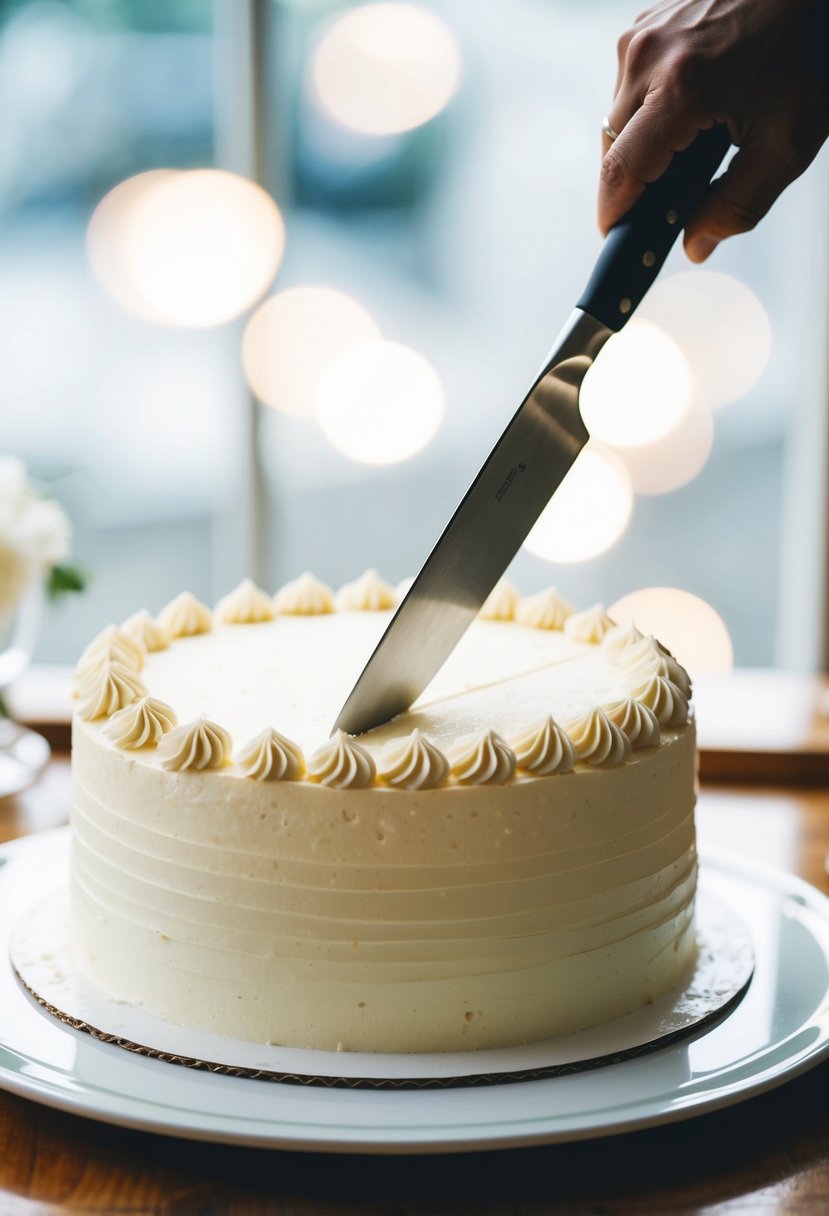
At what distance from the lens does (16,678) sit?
2.59 metres

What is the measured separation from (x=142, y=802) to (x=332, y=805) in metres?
0.26

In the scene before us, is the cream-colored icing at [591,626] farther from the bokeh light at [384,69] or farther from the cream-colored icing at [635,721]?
the bokeh light at [384,69]

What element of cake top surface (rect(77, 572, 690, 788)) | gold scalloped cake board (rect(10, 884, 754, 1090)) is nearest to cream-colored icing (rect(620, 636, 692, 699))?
cake top surface (rect(77, 572, 690, 788))

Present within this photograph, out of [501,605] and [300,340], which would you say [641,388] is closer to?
[300,340]

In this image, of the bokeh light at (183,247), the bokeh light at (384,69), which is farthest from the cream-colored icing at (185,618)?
the bokeh light at (384,69)

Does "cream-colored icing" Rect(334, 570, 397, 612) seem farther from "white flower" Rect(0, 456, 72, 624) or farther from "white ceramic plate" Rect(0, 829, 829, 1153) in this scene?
"white ceramic plate" Rect(0, 829, 829, 1153)

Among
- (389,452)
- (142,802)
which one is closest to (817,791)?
(142,802)

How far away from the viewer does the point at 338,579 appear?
15.1 feet

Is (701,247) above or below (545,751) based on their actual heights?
above

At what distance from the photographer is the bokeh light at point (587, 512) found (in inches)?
170

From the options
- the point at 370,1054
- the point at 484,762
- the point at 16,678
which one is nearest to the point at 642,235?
Answer: the point at 484,762

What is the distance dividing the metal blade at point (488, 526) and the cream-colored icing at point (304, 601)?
66 centimetres

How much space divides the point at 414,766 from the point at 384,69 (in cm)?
334

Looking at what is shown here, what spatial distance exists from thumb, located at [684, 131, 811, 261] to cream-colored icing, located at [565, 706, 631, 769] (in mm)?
708
